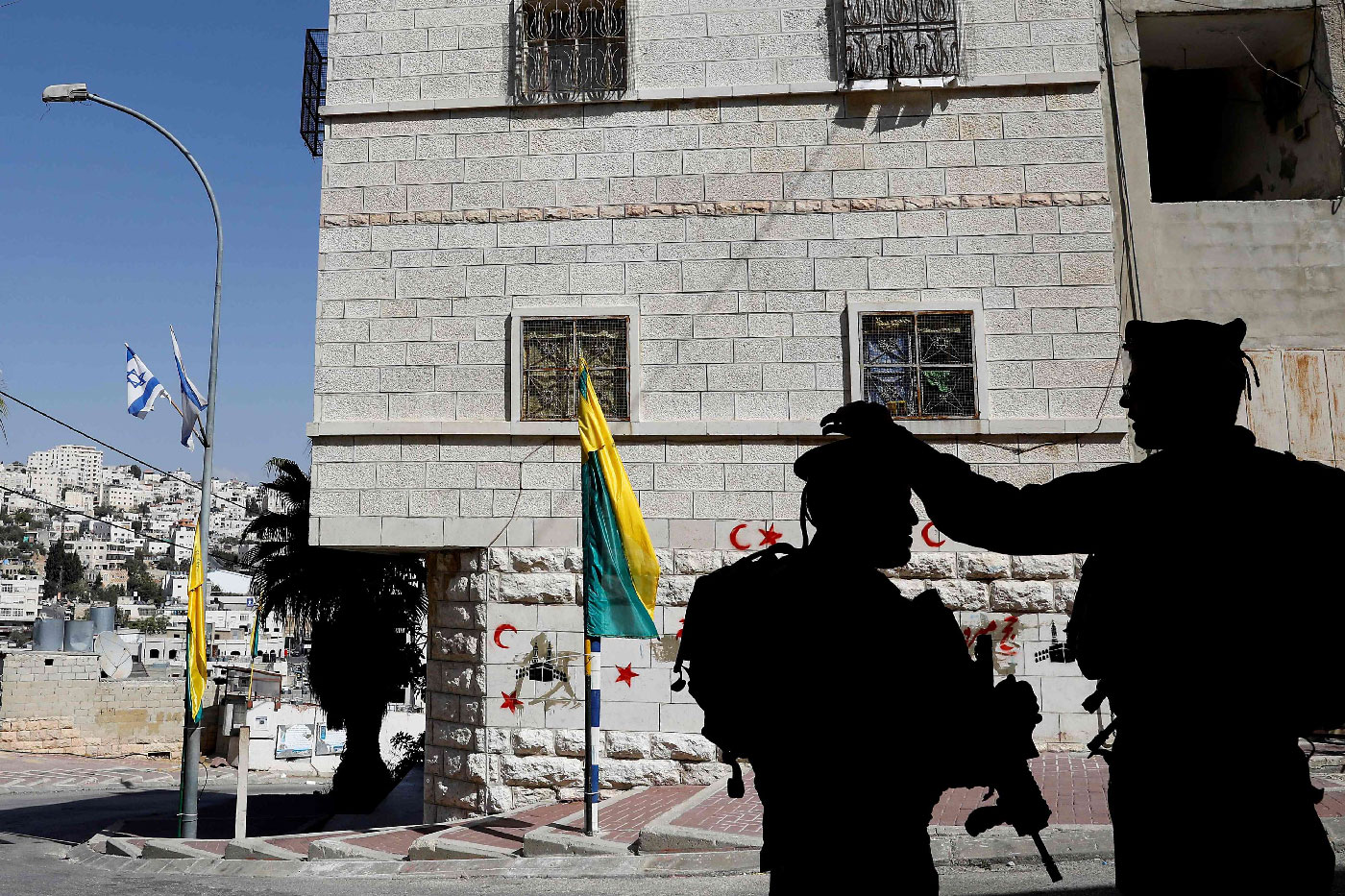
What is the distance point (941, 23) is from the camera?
39.9 feet

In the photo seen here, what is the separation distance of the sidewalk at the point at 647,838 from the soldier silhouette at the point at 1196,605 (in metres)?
5.88

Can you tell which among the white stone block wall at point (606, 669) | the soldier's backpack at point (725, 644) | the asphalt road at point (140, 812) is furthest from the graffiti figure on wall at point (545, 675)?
the soldier's backpack at point (725, 644)

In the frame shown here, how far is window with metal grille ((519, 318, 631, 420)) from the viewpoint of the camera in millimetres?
12055

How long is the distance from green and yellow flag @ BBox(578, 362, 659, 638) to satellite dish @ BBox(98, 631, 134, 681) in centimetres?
3792

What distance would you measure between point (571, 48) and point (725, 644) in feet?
37.6

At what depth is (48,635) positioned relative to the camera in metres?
42.2

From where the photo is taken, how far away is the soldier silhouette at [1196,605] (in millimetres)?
2078

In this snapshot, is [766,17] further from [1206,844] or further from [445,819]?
[1206,844]

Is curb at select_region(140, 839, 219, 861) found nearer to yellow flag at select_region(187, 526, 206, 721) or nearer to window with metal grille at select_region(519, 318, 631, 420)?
yellow flag at select_region(187, 526, 206, 721)

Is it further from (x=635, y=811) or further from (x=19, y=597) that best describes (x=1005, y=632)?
(x=19, y=597)

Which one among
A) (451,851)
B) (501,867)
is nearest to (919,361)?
(501,867)

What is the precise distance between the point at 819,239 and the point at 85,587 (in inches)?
7492

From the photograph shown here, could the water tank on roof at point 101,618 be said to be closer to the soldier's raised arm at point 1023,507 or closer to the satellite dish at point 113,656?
the satellite dish at point 113,656

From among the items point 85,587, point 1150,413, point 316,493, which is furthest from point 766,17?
point 85,587
